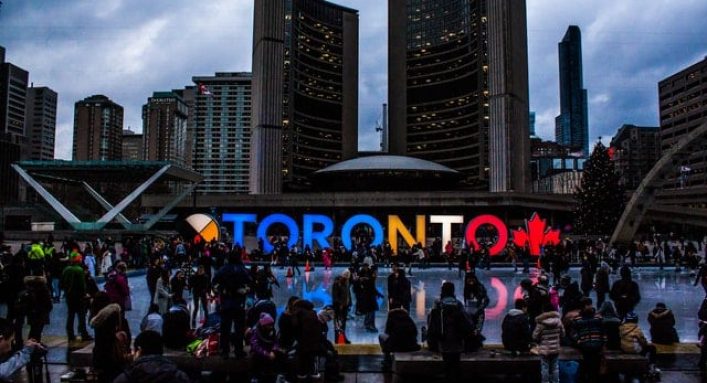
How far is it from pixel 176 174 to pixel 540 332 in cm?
4993

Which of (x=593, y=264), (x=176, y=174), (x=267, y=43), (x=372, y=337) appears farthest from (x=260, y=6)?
(x=372, y=337)

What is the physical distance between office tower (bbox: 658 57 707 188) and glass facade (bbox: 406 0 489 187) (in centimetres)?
4651

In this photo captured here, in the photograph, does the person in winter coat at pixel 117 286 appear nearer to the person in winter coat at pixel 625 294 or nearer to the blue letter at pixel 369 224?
the person in winter coat at pixel 625 294

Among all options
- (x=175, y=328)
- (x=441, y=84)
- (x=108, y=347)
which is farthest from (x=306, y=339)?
(x=441, y=84)

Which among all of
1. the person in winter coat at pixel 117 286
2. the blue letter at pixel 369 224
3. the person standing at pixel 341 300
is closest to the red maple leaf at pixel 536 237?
the blue letter at pixel 369 224

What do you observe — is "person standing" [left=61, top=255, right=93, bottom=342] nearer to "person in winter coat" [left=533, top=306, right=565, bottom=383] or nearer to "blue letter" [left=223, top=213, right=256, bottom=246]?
"person in winter coat" [left=533, top=306, right=565, bottom=383]

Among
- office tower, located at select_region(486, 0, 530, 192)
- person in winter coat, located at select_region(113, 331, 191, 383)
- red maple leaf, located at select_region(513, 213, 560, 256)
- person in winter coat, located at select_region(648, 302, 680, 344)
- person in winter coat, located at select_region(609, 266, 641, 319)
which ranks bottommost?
person in winter coat, located at select_region(648, 302, 680, 344)

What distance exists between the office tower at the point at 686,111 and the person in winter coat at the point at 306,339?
132m

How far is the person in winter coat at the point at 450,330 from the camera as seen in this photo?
729 cm

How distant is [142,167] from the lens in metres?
49.4

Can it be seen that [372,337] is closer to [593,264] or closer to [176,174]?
[593,264]

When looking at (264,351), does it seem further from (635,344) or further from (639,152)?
(639,152)

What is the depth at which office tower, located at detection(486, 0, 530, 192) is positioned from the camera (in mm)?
90625

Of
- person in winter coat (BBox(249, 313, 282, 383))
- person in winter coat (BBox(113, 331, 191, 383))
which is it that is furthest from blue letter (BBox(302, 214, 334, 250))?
person in winter coat (BBox(113, 331, 191, 383))
